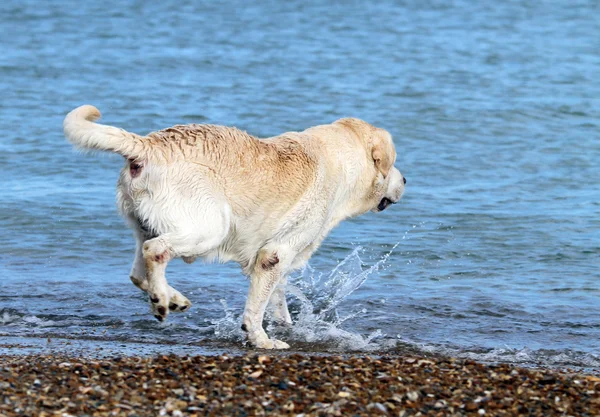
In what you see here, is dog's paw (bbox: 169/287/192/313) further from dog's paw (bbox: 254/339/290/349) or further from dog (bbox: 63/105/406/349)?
dog's paw (bbox: 254/339/290/349)

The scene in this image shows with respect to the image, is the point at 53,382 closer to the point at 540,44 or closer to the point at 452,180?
the point at 452,180

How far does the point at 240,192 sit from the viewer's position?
271 inches

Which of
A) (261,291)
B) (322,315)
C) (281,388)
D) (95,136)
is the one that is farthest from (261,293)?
(281,388)

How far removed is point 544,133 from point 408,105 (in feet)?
9.32

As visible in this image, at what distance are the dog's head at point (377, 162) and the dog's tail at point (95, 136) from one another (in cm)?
204

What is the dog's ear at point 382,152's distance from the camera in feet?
25.9

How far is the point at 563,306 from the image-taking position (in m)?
8.80

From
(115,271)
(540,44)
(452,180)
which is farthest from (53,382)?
(540,44)

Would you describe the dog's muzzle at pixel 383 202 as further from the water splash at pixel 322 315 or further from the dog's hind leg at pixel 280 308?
the dog's hind leg at pixel 280 308

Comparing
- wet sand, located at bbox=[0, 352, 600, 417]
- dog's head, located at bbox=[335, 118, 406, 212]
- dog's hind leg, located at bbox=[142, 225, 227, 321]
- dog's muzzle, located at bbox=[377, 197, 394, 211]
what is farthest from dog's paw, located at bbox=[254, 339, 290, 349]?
dog's muzzle, located at bbox=[377, 197, 394, 211]

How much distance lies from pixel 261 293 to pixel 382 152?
1.62 meters

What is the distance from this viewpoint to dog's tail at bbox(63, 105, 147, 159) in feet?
20.7

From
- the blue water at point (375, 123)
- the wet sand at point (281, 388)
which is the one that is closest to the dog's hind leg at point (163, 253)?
the wet sand at point (281, 388)

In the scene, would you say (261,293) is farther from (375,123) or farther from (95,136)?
(375,123)
